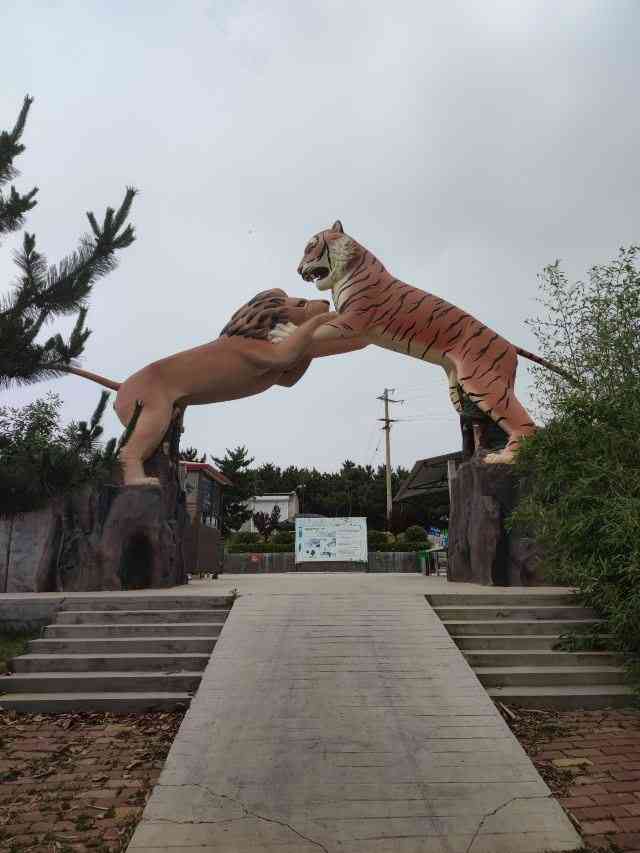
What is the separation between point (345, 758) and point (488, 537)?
15.3 feet

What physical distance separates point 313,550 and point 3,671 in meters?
9.99

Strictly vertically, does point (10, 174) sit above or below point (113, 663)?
above

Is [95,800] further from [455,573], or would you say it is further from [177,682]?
[455,573]

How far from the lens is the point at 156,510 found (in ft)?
26.2

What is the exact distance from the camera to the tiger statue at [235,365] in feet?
28.9

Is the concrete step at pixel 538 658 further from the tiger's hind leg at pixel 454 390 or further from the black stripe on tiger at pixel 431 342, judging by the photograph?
the black stripe on tiger at pixel 431 342

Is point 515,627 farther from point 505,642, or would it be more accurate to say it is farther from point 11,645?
point 11,645

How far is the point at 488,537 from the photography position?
7.54m

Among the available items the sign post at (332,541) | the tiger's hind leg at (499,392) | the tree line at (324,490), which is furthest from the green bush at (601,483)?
the tree line at (324,490)

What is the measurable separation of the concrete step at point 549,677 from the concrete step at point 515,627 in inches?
22.5

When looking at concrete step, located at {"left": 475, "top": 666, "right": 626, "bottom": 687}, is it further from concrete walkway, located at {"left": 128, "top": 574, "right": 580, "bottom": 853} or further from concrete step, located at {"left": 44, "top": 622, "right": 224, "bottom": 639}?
concrete step, located at {"left": 44, "top": 622, "right": 224, "bottom": 639}

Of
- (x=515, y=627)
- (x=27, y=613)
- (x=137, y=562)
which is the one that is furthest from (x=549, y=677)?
(x=137, y=562)

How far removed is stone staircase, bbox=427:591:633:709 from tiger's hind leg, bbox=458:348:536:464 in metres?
3.04

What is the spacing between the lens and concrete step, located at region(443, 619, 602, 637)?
5250mm
